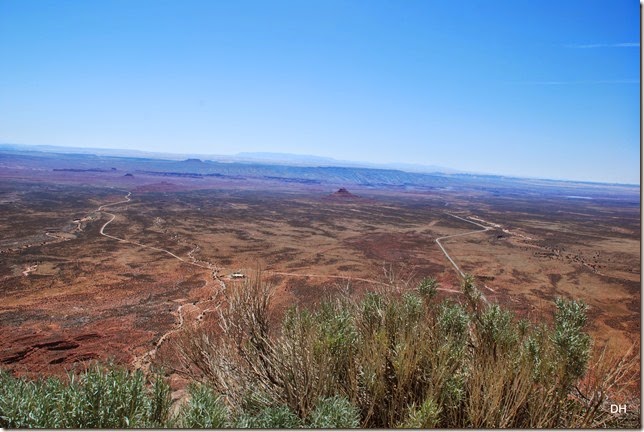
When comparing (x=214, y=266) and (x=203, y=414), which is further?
(x=214, y=266)

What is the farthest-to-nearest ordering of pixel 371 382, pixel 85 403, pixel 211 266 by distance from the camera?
pixel 211 266, pixel 371 382, pixel 85 403

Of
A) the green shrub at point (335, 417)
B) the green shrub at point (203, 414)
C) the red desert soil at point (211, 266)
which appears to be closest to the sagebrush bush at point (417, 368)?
the green shrub at point (335, 417)

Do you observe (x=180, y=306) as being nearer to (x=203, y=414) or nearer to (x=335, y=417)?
(x=203, y=414)

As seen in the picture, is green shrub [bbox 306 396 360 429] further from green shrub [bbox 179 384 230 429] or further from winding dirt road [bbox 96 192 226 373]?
winding dirt road [bbox 96 192 226 373]

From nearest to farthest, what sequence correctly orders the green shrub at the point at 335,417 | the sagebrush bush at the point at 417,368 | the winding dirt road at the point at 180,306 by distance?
the green shrub at the point at 335,417
the sagebrush bush at the point at 417,368
the winding dirt road at the point at 180,306

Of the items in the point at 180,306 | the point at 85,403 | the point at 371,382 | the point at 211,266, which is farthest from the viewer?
the point at 211,266

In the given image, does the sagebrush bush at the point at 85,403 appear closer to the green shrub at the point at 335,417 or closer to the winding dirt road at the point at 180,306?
the winding dirt road at the point at 180,306

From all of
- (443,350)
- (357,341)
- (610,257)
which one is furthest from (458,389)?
(610,257)

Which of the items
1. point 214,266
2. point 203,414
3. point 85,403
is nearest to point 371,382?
point 203,414
